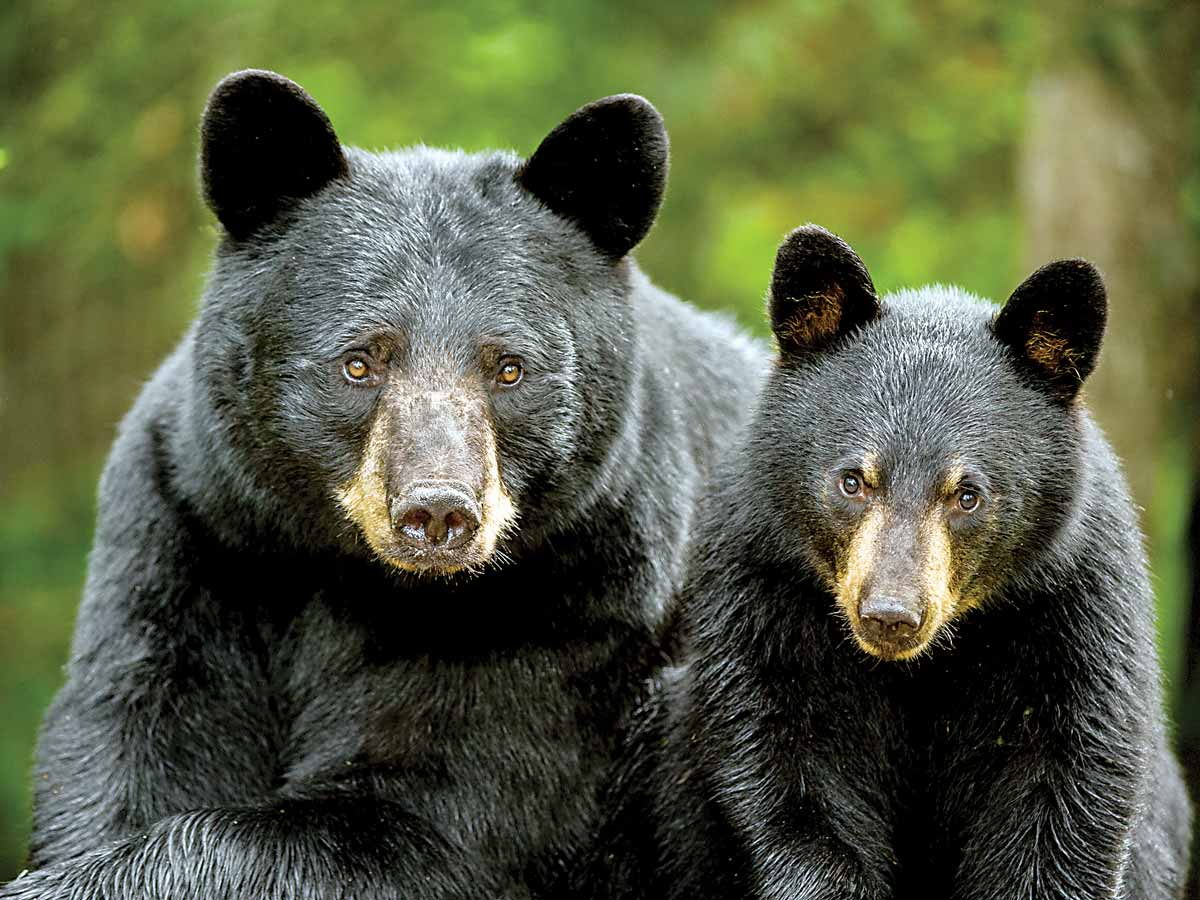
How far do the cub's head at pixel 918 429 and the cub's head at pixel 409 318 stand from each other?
719 millimetres

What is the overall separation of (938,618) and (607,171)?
2.03m

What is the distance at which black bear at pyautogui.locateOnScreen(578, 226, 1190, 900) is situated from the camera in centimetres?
582

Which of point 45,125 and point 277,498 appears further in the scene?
point 45,125

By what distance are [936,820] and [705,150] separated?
889 cm

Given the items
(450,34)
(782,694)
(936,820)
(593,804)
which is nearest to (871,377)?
(782,694)

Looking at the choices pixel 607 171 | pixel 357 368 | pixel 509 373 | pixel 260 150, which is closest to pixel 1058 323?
pixel 607 171

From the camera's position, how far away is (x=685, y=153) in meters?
14.5

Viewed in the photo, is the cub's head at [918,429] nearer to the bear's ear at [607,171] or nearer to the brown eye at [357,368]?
the bear's ear at [607,171]

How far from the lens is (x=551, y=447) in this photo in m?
6.29

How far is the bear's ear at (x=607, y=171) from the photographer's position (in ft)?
21.1

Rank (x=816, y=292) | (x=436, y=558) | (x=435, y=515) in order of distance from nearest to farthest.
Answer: (x=435, y=515) → (x=436, y=558) → (x=816, y=292)

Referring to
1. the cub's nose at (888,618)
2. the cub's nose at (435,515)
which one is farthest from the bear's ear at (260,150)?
the cub's nose at (888,618)

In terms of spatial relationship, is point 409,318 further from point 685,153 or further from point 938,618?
point 685,153

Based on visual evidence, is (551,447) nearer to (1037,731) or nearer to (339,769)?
(339,769)
